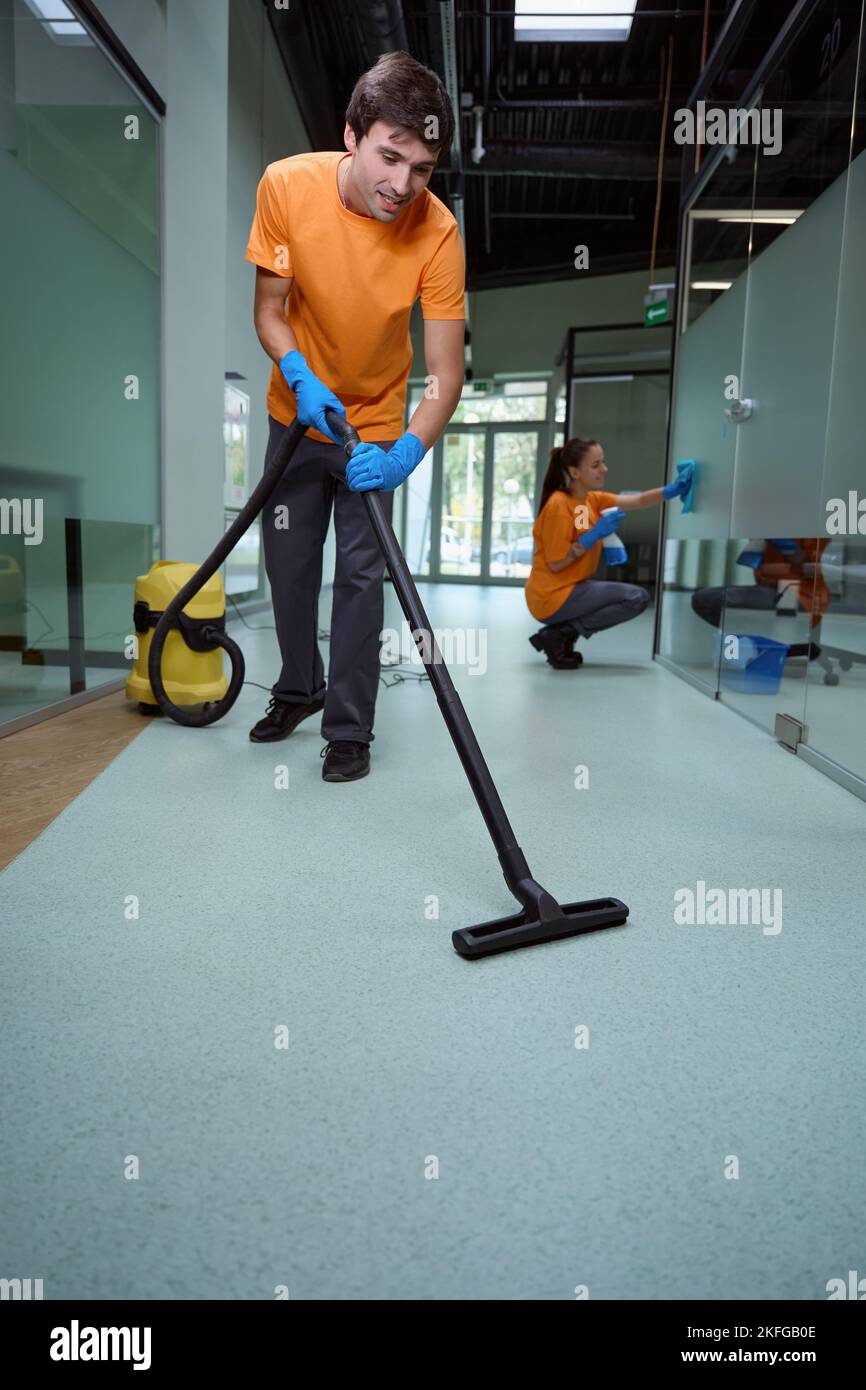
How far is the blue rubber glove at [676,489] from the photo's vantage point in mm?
3357

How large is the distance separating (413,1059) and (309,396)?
4.17 feet

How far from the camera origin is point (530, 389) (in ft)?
35.1

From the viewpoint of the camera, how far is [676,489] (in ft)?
11.2

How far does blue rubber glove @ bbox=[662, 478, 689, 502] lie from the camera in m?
3.36

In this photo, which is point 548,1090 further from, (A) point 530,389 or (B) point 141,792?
(A) point 530,389

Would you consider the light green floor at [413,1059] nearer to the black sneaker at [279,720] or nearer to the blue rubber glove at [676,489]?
the black sneaker at [279,720]

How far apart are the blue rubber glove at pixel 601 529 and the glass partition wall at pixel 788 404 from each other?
0.38m

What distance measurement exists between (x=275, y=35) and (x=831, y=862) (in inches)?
231

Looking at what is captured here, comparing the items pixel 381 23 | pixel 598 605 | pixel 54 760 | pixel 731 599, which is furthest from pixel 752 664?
pixel 381 23

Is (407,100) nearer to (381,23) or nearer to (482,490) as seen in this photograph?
(381,23)

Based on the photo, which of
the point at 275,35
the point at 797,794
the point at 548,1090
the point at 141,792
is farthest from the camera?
the point at 275,35
